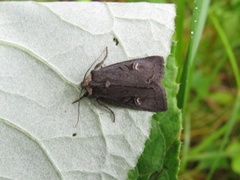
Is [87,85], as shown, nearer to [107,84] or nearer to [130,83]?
[107,84]

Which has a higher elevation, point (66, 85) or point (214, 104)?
point (66, 85)

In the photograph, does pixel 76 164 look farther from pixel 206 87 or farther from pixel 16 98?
pixel 206 87

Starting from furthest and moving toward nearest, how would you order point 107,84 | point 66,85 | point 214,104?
1. point 214,104
2. point 107,84
3. point 66,85

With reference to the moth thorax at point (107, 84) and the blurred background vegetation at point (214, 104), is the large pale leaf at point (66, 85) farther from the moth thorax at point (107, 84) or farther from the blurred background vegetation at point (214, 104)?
the blurred background vegetation at point (214, 104)

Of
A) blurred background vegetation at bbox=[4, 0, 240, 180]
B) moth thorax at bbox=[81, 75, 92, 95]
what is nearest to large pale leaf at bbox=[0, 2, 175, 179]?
moth thorax at bbox=[81, 75, 92, 95]

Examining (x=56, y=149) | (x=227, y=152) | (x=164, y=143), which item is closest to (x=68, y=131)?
(x=56, y=149)

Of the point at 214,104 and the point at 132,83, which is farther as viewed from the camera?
the point at 214,104

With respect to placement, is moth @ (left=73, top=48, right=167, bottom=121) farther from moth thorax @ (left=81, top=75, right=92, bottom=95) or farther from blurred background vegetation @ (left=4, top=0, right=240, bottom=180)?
blurred background vegetation @ (left=4, top=0, right=240, bottom=180)

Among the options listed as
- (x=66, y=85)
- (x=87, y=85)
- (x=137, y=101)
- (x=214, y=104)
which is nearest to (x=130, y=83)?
(x=137, y=101)
